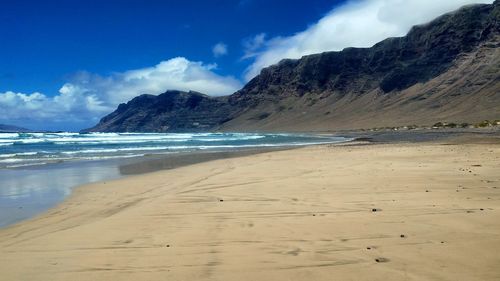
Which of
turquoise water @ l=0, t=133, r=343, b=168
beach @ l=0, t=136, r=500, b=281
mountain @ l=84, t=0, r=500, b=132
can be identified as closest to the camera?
beach @ l=0, t=136, r=500, b=281

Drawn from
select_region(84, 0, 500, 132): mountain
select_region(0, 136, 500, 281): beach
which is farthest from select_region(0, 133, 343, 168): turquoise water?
select_region(84, 0, 500, 132): mountain

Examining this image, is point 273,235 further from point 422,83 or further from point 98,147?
point 422,83

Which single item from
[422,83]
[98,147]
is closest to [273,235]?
[98,147]

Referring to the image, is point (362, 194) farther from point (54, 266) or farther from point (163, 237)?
point (54, 266)

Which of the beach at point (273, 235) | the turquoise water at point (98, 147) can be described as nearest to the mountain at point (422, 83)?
the turquoise water at point (98, 147)

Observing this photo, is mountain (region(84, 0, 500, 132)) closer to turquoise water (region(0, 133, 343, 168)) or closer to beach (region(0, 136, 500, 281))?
turquoise water (region(0, 133, 343, 168))

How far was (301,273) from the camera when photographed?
16.8 ft

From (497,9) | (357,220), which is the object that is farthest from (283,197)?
(497,9)

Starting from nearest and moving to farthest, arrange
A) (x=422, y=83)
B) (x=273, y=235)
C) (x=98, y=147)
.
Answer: (x=273, y=235) < (x=98, y=147) < (x=422, y=83)

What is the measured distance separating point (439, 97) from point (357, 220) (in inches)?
5315

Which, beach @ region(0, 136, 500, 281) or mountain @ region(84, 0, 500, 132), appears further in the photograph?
mountain @ region(84, 0, 500, 132)

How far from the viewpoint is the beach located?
5285mm

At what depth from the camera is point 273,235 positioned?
686cm

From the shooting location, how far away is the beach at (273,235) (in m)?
5.29
